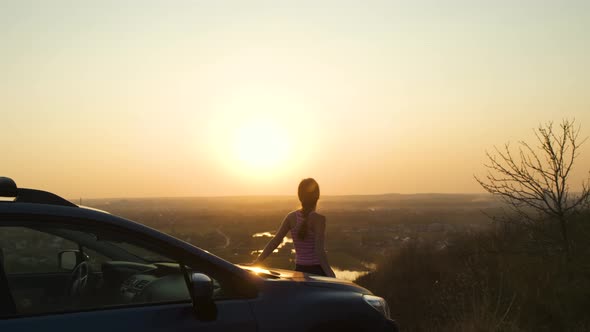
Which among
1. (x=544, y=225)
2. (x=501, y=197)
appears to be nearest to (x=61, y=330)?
(x=501, y=197)

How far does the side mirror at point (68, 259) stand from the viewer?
378 cm

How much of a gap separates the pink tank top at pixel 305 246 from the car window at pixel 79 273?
98.8 inches

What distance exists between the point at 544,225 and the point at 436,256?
8962mm

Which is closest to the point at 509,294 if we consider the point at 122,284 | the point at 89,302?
the point at 122,284

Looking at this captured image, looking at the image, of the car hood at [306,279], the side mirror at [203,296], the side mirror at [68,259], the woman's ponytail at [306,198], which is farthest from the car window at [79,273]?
the woman's ponytail at [306,198]

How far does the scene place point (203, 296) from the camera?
328 cm

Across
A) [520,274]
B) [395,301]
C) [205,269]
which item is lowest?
[395,301]

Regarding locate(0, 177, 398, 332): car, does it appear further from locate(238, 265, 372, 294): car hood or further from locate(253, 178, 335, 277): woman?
locate(253, 178, 335, 277): woman

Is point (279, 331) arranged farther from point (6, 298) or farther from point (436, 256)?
point (436, 256)

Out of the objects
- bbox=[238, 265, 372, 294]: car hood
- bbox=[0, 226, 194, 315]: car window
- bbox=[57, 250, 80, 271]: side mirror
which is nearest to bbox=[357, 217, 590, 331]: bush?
bbox=[238, 265, 372, 294]: car hood

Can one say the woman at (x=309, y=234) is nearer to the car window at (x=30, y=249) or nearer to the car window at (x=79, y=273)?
the car window at (x=79, y=273)

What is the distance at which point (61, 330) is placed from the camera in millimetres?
2994

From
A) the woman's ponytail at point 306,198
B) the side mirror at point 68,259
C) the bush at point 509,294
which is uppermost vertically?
the woman's ponytail at point 306,198

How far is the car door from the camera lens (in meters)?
3.04
